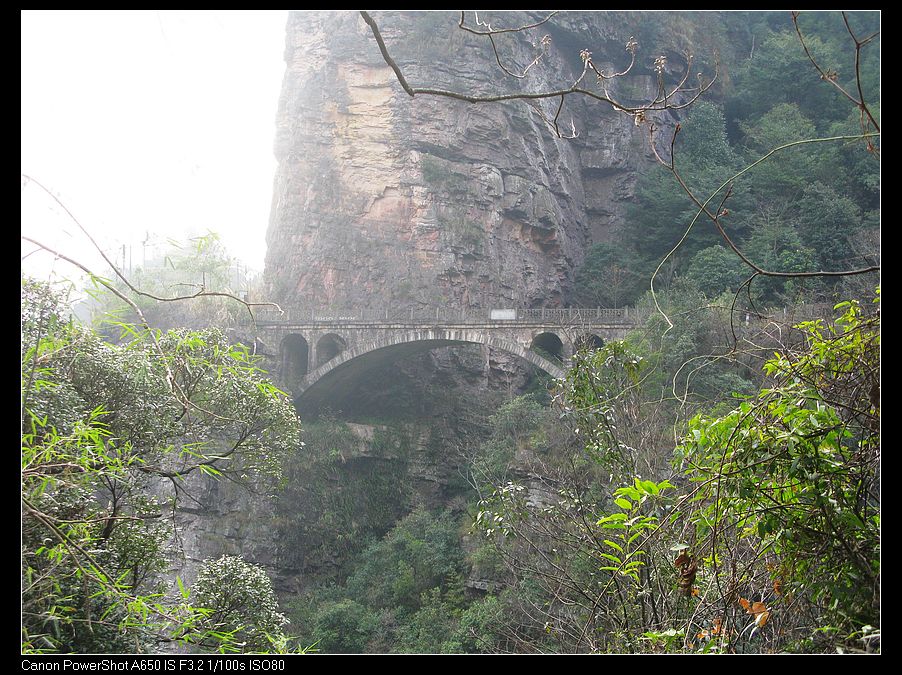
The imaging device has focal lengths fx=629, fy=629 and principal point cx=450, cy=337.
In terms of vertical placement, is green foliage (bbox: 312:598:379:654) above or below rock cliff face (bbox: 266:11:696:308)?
below

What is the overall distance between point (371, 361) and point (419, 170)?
6.89 meters

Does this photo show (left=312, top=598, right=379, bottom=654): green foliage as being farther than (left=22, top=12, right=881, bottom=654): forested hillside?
Yes

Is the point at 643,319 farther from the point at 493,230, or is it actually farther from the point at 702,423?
the point at 702,423

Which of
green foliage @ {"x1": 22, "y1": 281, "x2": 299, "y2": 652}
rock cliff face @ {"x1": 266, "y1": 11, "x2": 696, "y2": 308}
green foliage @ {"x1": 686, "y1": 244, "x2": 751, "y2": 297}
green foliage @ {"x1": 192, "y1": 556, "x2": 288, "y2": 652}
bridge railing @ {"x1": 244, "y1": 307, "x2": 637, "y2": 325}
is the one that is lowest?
green foliage @ {"x1": 192, "y1": 556, "x2": 288, "y2": 652}

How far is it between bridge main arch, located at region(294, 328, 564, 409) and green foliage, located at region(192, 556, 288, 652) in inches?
469

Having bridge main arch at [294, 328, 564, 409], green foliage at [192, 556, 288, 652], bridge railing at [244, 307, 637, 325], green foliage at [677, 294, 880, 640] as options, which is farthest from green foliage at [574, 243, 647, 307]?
green foliage at [677, 294, 880, 640]

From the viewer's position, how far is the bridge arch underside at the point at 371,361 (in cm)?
1694

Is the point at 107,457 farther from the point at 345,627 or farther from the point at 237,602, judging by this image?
the point at 345,627

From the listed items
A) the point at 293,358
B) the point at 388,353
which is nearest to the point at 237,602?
the point at 388,353

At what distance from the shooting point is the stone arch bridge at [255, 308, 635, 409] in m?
16.5

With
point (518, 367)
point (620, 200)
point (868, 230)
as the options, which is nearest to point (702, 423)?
point (868, 230)

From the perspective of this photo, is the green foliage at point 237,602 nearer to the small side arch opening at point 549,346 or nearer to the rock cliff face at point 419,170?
the small side arch opening at point 549,346

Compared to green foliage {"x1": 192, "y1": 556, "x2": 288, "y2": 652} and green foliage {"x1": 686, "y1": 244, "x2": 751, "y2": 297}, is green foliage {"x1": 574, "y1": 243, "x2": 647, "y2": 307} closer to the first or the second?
green foliage {"x1": 686, "y1": 244, "x2": 751, "y2": 297}

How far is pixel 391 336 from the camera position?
17719 millimetres
